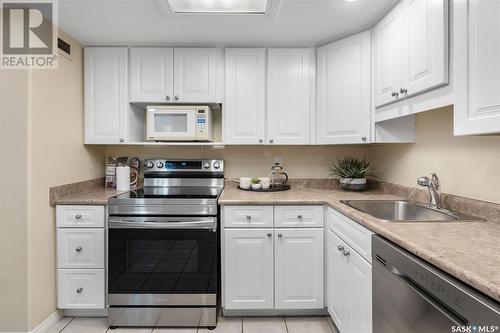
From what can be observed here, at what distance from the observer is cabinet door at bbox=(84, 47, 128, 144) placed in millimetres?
2279

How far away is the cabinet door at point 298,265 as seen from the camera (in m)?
1.93

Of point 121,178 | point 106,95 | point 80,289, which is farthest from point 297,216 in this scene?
point 106,95

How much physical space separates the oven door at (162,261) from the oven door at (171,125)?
720 millimetres

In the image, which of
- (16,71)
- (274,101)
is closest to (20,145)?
(16,71)

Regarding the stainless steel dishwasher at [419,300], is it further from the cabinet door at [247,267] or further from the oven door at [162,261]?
the oven door at [162,261]

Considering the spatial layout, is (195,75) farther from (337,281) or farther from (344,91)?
(337,281)

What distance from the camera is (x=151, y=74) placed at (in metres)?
2.29

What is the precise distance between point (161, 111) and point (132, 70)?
45cm

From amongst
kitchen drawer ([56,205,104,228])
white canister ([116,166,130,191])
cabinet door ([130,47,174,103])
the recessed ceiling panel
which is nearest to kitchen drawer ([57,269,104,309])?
kitchen drawer ([56,205,104,228])

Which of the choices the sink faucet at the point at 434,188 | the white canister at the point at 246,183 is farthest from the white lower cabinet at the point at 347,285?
the white canister at the point at 246,183

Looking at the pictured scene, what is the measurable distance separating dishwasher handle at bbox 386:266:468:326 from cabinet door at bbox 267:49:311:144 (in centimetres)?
147

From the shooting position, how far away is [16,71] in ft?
5.65

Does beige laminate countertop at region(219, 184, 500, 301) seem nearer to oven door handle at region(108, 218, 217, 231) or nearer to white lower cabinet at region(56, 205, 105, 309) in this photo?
oven door handle at region(108, 218, 217, 231)

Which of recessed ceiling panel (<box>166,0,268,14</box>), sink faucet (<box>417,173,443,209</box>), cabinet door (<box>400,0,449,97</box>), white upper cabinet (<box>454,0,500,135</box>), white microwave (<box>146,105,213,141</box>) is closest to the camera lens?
white upper cabinet (<box>454,0,500,135</box>)
